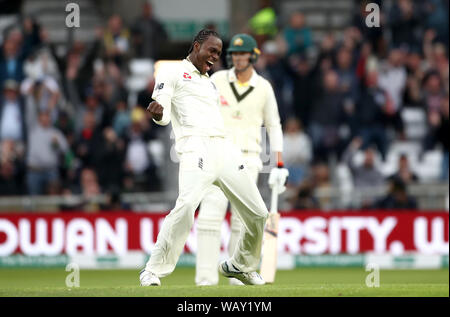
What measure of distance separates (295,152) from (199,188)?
8.94 metres

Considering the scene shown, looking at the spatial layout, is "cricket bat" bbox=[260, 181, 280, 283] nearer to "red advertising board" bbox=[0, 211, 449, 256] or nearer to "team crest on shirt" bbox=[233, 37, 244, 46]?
"team crest on shirt" bbox=[233, 37, 244, 46]

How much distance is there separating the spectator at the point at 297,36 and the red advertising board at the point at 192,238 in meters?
4.04

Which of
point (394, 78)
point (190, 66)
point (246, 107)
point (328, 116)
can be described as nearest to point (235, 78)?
point (246, 107)

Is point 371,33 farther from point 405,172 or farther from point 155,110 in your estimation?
point 155,110

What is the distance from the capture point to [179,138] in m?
10.1

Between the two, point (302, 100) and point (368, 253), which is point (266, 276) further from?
point (302, 100)

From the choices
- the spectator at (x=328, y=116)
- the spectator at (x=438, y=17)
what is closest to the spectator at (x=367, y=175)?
the spectator at (x=328, y=116)

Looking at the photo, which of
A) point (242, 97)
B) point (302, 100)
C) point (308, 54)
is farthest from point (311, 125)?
point (242, 97)

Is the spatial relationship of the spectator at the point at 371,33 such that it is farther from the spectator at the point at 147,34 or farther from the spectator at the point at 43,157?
the spectator at the point at 43,157

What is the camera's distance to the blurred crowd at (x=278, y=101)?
60.3 ft

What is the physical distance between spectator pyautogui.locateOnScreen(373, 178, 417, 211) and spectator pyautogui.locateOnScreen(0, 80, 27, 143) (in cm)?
590

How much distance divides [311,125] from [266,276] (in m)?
7.47

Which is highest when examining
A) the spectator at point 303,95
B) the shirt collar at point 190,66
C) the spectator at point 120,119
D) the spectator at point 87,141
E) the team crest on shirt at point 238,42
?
the team crest on shirt at point 238,42

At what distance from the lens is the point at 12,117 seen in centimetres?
1892
